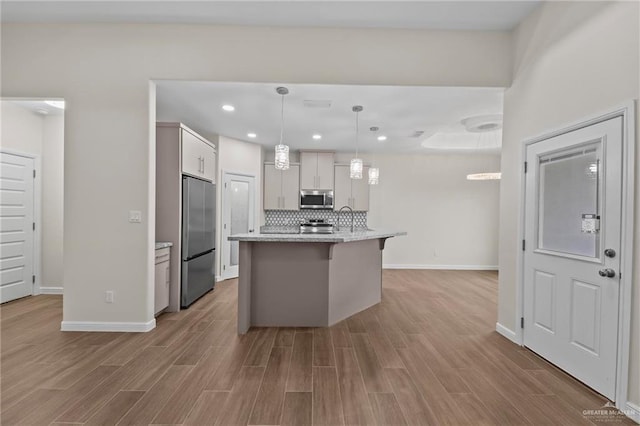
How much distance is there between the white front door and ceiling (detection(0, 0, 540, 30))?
9.70 ft

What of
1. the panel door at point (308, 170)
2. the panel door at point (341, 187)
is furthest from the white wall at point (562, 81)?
the panel door at point (308, 170)

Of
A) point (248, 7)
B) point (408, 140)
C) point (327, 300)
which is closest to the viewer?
point (248, 7)

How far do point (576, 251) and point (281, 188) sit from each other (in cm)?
523

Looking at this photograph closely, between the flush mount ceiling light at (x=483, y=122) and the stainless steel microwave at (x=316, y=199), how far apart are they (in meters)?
3.00

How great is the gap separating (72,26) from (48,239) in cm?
317

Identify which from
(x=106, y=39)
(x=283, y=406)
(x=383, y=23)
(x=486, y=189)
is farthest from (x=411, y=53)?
(x=486, y=189)

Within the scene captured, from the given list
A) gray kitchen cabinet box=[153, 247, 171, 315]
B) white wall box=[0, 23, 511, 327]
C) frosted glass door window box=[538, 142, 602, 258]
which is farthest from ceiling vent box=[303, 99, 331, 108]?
gray kitchen cabinet box=[153, 247, 171, 315]

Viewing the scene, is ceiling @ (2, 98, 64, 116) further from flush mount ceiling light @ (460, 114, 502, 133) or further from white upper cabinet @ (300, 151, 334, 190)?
flush mount ceiling light @ (460, 114, 502, 133)

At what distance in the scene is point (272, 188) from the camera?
261 inches

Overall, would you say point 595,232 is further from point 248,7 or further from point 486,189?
point 486,189

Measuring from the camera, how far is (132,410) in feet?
6.26

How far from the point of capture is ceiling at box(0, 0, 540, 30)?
2854mm

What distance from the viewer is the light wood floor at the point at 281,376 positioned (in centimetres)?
189

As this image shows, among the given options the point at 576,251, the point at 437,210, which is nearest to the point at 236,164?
the point at 437,210
